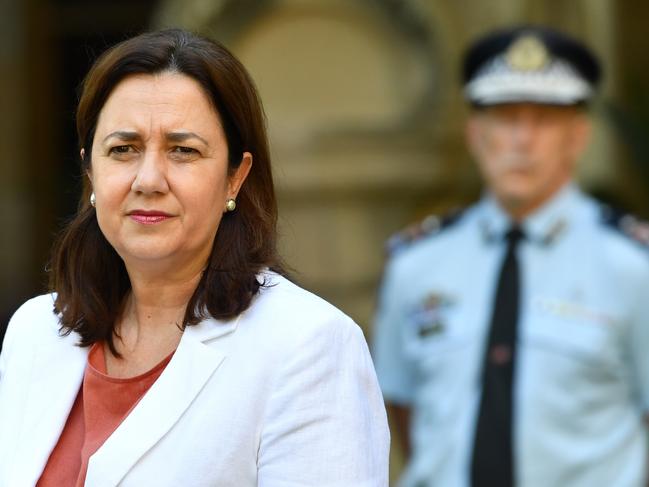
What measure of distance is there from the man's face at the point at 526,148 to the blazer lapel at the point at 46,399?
7.49ft

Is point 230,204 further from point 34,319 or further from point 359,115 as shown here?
point 359,115

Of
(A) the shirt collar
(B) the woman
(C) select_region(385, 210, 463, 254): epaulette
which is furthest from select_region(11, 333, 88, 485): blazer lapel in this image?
(C) select_region(385, 210, 463, 254): epaulette

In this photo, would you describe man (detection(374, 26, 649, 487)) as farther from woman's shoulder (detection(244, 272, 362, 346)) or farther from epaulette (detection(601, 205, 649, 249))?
woman's shoulder (detection(244, 272, 362, 346))

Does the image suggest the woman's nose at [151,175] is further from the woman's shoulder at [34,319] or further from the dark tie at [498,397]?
the dark tie at [498,397]

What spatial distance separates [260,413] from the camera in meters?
2.65

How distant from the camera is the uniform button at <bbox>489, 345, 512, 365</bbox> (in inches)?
186

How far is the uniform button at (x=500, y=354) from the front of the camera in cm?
473

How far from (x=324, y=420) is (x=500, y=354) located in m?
2.16

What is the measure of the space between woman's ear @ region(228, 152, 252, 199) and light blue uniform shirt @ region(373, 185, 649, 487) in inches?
78.4

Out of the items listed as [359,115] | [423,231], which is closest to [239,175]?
[423,231]

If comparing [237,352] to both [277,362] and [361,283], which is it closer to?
[277,362]

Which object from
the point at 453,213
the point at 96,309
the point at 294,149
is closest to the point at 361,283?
the point at 294,149

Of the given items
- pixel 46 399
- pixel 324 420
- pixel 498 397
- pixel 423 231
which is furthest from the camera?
pixel 423 231

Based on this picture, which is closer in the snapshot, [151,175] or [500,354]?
[151,175]
